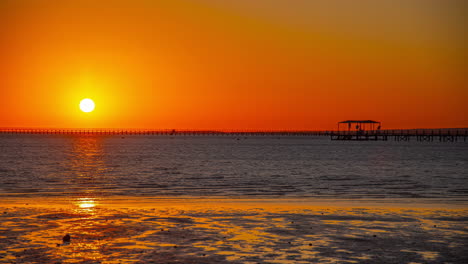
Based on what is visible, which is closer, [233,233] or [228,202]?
[233,233]

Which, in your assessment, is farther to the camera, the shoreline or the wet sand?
the shoreline

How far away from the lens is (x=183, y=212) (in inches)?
798

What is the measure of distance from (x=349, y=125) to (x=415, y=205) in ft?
566

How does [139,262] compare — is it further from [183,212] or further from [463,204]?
[463,204]

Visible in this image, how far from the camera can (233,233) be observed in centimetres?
1566

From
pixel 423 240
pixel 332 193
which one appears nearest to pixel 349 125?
pixel 332 193

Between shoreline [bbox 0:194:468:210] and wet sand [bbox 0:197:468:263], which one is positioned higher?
wet sand [bbox 0:197:468:263]

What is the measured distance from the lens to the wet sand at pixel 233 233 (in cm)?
1270

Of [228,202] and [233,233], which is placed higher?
[233,233]

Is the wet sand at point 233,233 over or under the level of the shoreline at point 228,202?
over

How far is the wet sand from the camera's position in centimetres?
1270

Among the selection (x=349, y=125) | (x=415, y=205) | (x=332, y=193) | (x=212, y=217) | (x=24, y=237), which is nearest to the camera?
(x=24, y=237)

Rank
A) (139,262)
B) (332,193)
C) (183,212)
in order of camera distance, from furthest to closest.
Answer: (332,193) < (183,212) < (139,262)

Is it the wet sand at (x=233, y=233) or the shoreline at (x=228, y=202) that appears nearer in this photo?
the wet sand at (x=233, y=233)
